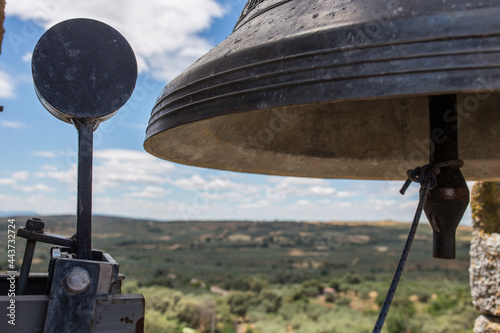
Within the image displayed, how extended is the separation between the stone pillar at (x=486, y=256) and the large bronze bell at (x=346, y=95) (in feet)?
4.19

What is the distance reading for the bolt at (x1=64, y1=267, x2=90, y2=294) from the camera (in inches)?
36.0

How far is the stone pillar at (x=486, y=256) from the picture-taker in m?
2.76

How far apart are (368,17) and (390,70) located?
12cm

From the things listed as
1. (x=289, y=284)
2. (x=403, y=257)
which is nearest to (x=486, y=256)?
(x=403, y=257)

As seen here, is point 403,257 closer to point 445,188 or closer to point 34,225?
point 445,188

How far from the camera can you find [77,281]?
0.92 m

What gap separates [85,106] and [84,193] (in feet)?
0.67

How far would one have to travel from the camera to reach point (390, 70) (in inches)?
28.1

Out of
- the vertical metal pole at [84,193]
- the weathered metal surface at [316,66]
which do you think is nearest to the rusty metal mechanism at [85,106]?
the vertical metal pole at [84,193]

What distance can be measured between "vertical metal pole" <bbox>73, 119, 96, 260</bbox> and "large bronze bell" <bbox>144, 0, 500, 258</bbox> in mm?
162

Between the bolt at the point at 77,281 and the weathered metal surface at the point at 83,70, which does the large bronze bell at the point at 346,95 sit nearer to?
the weathered metal surface at the point at 83,70

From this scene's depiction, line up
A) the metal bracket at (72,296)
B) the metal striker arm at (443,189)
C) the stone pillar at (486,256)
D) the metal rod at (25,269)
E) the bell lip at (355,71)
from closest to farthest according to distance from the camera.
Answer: the bell lip at (355,71) < the metal bracket at (72,296) < the metal rod at (25,269) < the metal striker arm at (443,189) < the stone pillar at (486,256)

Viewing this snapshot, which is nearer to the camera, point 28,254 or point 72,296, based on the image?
point 72,296

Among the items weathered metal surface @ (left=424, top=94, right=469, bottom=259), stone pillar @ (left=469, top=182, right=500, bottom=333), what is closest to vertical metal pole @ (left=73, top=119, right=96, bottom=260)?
weathered metal surface @ (left=424, top=94, right=469, bottom=259)
